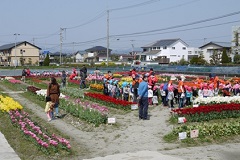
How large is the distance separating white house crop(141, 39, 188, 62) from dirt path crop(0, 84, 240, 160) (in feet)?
262

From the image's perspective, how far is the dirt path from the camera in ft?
31.2

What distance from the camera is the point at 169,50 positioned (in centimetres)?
9400

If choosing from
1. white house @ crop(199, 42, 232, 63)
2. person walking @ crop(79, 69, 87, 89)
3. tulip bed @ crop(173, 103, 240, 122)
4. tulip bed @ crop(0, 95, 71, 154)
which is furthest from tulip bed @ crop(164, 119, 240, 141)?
white house @ crop(199, 42, 232, 63)

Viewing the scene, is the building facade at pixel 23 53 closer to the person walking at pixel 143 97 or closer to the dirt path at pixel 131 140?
the person walking at pixel 143 97

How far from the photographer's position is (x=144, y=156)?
9.00 meters

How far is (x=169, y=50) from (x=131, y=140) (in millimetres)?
84544

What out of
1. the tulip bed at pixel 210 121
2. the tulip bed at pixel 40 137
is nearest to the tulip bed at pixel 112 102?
the tulip bed at pixel 210 121

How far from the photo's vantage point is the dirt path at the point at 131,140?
31.2 ft

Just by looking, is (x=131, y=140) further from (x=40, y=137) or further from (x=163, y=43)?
(x=163, y=43)

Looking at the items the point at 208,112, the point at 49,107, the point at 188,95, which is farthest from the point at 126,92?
the point at 208,112

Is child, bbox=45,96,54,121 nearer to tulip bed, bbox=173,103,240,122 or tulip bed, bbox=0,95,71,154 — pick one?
tulip bed, bbox=0,95,71,154

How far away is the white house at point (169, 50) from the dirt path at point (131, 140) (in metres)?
79.8

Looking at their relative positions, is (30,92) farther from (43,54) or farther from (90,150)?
(43,54)

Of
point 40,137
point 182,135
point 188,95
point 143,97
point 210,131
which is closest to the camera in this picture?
point 40,137
